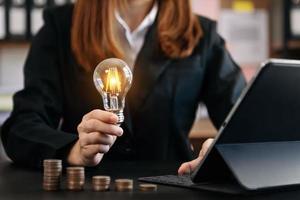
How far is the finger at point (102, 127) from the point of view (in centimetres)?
86

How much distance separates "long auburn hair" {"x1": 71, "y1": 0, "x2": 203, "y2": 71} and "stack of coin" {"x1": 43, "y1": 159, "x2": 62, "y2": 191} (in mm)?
548

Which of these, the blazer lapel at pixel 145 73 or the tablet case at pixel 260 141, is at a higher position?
the tablet case at pixel 260 141

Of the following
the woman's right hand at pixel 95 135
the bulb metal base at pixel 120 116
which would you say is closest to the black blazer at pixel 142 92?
the woman's right hand at pixel 95 135

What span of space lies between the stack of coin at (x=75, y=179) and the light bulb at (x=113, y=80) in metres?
0.13

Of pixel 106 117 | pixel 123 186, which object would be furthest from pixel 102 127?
pixel 123 186

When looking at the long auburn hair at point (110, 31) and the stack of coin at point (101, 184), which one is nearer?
the stack of coin at point (101, 184)

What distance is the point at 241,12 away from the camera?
122 inches

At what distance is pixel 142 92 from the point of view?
4.44 feet

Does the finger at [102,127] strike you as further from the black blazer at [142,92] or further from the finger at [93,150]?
the black blazer at [142,92]

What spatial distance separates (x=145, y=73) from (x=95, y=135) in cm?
47

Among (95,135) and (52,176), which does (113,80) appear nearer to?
(95,135)

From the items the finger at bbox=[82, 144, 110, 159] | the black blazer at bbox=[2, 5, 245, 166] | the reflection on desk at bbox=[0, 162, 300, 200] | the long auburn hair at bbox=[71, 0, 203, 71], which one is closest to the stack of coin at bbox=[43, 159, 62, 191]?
the reflection on desk at bbox=[0, 162, 300, 200]

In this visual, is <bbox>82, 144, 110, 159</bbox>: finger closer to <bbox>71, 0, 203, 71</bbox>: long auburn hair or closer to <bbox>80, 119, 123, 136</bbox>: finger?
<bbox>80, 119, 123, 136</bbox>: finger

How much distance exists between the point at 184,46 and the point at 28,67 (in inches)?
13.7
